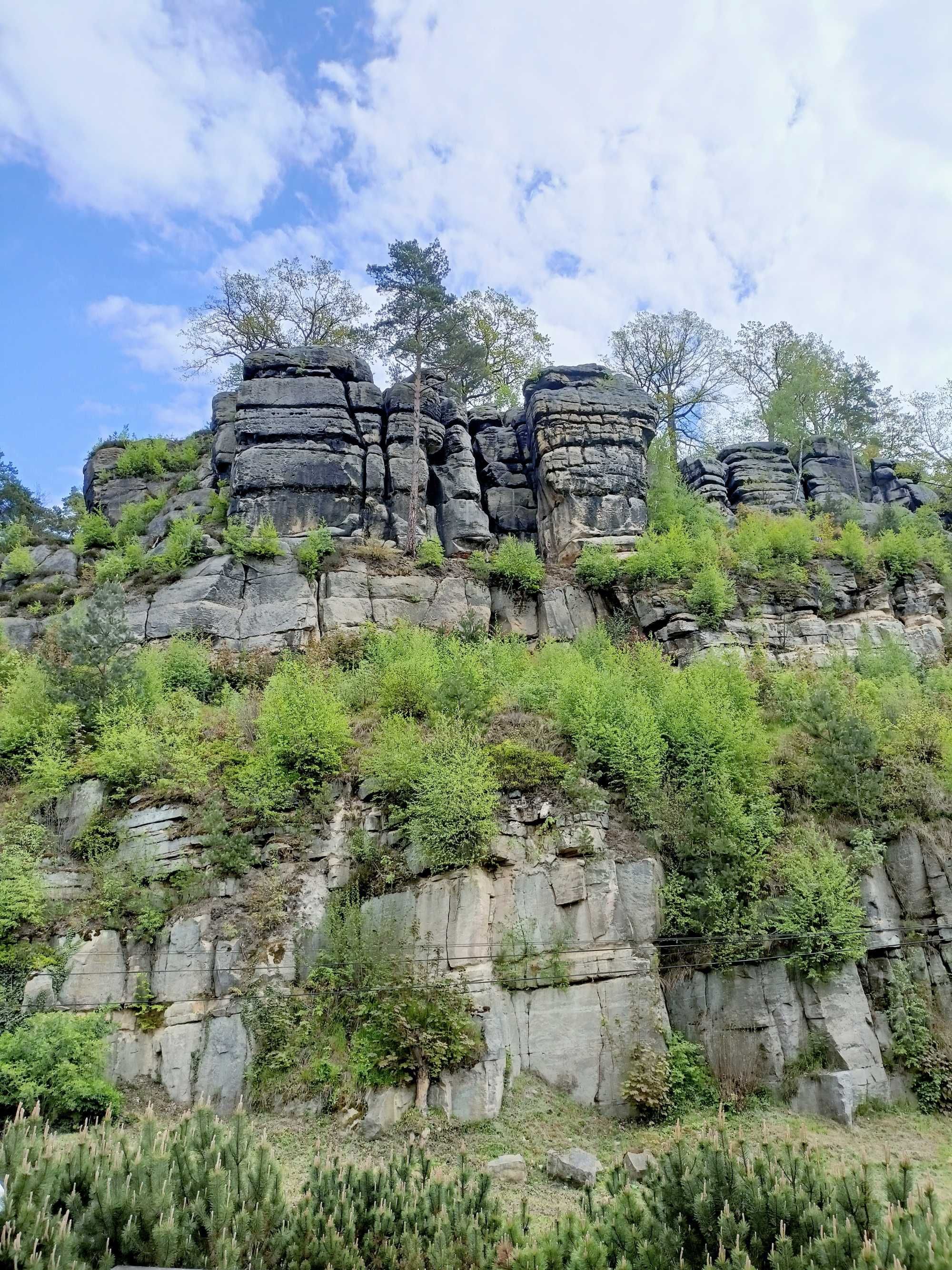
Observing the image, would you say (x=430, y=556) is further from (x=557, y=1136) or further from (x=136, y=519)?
(x=557, y=1136)

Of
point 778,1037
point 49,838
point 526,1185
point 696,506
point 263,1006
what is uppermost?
point 696,506

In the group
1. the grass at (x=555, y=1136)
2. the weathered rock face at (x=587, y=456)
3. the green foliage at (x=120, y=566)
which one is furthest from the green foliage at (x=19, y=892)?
the weathered rock face at (x=587, y=456)

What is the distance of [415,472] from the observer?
91.2 feet

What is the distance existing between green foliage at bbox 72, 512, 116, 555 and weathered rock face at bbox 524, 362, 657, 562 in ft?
48.4

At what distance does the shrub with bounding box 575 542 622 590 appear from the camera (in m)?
26.1

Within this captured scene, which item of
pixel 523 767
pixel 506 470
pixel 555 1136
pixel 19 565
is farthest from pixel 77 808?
pixel 506 470

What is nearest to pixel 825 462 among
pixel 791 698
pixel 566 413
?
pixel 566 413

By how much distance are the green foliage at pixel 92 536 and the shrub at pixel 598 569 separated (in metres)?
15.7

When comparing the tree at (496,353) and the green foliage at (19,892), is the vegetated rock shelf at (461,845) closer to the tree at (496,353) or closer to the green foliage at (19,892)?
the green foliage at (19,892)

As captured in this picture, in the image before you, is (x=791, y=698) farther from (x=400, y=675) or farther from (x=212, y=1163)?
(x=212, y=1163)

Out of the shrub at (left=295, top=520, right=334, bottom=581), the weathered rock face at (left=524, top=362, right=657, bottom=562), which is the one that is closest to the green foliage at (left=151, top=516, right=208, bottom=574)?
the shrub at (left=295, top=520, right=334, bottom=581)

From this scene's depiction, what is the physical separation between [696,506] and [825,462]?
30.1ft

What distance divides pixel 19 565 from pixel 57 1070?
1947 centimetres

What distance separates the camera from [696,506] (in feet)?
98.2
